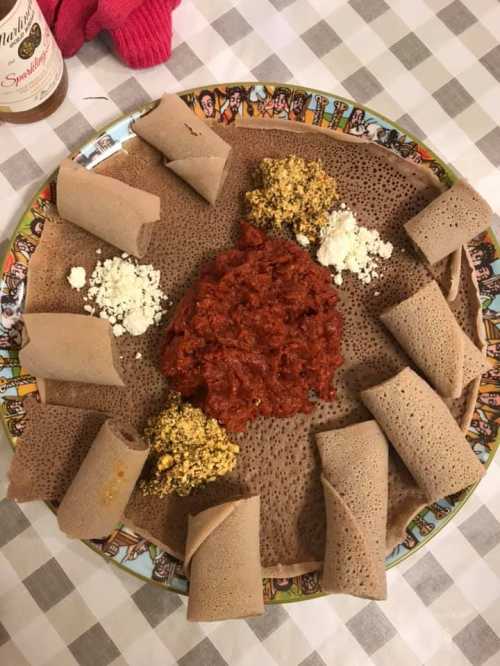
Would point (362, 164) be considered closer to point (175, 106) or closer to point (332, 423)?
point (175, 106)

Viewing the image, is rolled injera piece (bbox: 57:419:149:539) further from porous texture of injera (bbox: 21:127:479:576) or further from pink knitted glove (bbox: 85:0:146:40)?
pink knitted glove (bbox: 85:0:146:40)

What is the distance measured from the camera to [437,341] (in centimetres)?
207

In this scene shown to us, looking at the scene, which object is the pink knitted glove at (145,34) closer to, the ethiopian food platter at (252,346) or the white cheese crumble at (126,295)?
the ethiopian food platter at (252,346)

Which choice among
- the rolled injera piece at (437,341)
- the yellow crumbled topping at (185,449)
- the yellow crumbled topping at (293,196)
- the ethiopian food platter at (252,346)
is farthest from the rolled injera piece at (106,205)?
the rolled injera piece at (437,341)

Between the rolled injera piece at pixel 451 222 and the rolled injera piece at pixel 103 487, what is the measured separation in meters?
1.21

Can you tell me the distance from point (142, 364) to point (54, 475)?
0.49 meters

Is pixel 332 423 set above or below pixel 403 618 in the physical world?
above

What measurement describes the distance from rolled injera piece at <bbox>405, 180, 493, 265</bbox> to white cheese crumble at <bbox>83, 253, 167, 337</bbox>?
0.96 m

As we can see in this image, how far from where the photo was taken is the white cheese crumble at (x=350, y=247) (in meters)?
2.16

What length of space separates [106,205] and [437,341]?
124 centimetres

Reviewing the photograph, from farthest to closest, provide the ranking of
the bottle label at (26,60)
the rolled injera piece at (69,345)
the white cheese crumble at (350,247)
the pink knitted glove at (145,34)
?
the pink knitted glove at (145,34), the white cheese crumble at (350,247), the rolled injera piece at (69,345), the bottle label at (26,60)

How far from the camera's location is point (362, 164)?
2283 mm

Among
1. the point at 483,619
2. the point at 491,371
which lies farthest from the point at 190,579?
the point at 491,371

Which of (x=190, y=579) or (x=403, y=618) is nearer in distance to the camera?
(x=190, y=579)
